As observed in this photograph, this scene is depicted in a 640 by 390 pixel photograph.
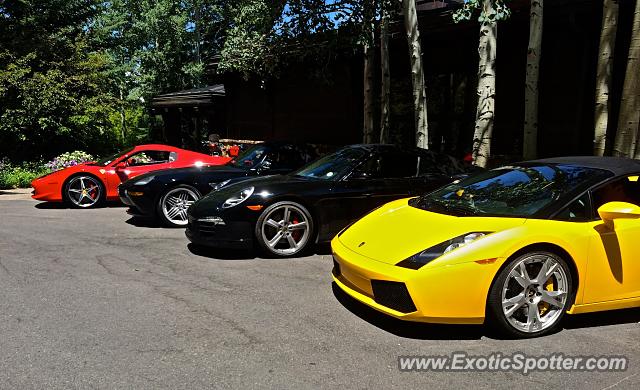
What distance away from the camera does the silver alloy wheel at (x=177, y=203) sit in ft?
25.2

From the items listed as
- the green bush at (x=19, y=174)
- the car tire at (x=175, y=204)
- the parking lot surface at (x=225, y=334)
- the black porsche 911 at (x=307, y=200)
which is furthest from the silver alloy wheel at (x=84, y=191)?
the green bush at (x=19, y=174)

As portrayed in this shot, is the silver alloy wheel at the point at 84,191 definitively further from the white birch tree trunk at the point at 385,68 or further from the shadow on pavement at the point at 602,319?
the shadow on pavement at the point at 602,319

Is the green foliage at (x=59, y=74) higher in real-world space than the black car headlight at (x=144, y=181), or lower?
higher

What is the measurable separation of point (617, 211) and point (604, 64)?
13.6 ft

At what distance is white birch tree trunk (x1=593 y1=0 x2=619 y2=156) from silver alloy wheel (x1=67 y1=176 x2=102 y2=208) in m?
Answer: 8.21

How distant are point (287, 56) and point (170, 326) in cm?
1082

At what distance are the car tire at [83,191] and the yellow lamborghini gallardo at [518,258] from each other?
687cm

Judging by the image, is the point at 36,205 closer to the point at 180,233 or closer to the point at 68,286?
the point at 180,233

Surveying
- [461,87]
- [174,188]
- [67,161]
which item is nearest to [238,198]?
[174,188]

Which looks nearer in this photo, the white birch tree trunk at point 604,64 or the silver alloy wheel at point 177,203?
the white birch tree trunk at point 604,64

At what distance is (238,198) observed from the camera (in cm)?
580

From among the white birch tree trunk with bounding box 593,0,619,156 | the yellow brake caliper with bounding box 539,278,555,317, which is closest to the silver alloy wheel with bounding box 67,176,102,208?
the yellow brake caliper with bounding box 539,278,555,317

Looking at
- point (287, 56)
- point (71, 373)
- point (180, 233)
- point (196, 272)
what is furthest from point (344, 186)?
point (287, 56)

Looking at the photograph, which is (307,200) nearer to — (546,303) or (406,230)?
(406,230)
